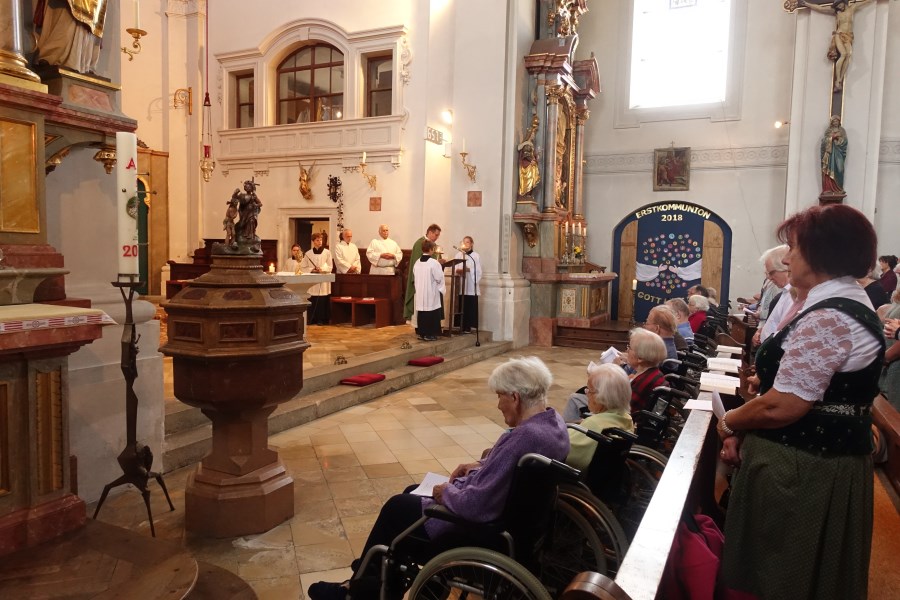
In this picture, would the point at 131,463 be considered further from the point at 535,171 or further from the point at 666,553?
the point at 535,171

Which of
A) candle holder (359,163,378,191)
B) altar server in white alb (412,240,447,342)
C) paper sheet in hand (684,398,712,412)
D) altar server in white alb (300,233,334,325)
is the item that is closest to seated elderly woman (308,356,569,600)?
paper sheet in hand (684,398,712,412)

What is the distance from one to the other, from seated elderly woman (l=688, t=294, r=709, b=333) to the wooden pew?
429 centimetres

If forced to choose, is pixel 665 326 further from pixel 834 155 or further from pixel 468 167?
pixel 834 155

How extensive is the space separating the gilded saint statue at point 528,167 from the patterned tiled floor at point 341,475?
3832 mm

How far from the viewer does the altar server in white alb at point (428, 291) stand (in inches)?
330

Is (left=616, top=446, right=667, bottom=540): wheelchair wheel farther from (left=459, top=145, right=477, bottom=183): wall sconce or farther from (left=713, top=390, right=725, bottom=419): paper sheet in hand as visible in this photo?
(left=459, top=145, right=477, bottom=183): wall sconce

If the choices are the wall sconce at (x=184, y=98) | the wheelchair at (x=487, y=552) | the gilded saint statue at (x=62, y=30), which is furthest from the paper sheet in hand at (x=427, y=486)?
the wall sconce at (x=184, y=98)

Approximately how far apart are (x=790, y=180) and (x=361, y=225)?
755cm

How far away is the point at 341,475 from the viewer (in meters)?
3.98

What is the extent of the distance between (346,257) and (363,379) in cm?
495

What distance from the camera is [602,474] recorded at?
240 centimetres

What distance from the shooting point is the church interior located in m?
2.53

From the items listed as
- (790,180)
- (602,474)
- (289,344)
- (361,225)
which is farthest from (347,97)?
(602,474)

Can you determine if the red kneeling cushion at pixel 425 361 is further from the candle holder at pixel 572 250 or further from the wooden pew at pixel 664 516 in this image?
the wooden pew at pixel 664 516
